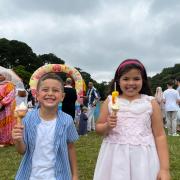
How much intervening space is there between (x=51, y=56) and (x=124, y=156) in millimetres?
63116

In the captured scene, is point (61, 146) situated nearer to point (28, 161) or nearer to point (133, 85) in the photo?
point (28, 161)

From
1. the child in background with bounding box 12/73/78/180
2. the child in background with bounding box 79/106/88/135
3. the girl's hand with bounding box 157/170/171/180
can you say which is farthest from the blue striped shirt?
the child in background with bounding box 79/106/88/135

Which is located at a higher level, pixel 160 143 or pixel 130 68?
pixel 130 68

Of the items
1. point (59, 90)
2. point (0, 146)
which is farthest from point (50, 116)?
point (0, 146)

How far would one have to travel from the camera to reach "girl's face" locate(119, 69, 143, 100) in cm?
329

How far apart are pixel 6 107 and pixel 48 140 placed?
6695mm

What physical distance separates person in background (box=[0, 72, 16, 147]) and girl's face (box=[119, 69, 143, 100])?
6183mm

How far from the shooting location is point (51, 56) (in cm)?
6575

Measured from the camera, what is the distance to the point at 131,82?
10.8ft

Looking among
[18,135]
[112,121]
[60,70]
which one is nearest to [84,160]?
[112,121]

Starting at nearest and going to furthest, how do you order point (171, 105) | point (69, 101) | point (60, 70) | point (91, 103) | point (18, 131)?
point (18, 131), point (69, 101), point (171, 105), point (91, 103), point (60, 70)

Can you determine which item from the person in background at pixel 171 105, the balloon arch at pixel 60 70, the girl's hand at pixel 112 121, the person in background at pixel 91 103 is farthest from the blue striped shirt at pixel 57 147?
the balloon arch at pixel 60 70

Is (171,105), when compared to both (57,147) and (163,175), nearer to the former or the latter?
(163,175)

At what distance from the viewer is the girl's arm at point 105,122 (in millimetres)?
3029
